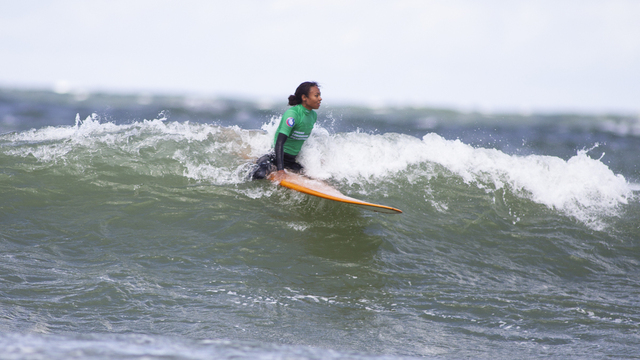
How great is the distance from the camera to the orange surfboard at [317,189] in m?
5.11

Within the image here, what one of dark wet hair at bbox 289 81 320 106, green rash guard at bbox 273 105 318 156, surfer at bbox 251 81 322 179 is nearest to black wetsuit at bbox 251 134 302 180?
surfer at bbox 251 81 322 179

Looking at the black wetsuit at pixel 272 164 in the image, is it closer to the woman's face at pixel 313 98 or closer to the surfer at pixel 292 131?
the surfer at pixel 292 131

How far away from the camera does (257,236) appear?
16.0ft

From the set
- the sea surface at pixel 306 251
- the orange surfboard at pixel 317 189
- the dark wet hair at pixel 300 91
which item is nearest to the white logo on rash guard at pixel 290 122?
the dark wet hair at pixel 300 91

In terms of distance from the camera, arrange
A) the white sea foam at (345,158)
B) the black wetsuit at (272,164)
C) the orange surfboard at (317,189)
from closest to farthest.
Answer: the orange surfboard at (317,189), the black wetsuit at (272,164), the white sea foam at (345,158)

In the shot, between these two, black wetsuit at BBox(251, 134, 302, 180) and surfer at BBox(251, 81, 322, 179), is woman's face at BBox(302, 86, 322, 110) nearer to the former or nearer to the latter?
surfer at BBox(251, 81, 322, 179)

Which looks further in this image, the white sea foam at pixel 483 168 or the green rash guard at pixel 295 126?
the white sea foam at pixel 483 168

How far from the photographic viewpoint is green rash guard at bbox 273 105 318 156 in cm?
545

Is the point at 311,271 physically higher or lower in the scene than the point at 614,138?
lower

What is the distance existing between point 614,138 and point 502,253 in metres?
15.1

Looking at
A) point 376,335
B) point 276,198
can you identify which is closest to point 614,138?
point 276,198

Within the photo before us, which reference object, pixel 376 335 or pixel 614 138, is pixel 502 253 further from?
pixel 614 138

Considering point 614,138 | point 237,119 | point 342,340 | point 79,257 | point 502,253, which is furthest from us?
point 237,119

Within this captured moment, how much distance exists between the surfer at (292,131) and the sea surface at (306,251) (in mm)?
276
